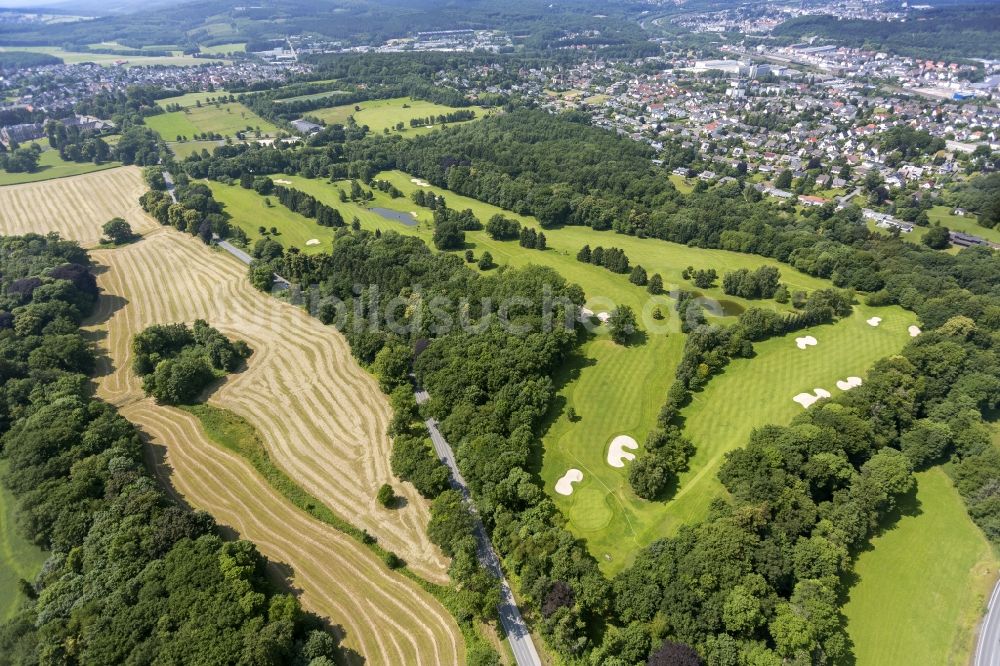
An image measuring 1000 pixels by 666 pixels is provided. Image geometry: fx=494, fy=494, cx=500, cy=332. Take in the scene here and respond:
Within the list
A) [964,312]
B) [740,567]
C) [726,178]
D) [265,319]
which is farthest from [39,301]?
[726,178]

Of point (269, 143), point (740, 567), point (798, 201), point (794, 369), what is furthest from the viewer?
point (269, 143)

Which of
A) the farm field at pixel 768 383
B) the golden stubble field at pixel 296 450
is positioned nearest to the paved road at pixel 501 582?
the golden stubble field at pixel 296 450

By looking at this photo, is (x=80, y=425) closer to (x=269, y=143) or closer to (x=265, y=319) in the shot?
(x=265, y=319)

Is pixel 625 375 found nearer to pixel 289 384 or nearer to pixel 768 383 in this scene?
pixel 768 383

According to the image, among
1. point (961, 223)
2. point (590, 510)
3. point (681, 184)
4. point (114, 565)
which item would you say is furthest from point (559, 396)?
point (961, 223)

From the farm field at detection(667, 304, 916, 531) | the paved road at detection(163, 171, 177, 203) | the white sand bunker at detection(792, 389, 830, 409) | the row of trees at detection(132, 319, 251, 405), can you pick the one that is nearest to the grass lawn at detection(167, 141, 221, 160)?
the paved road at detection(163, 171, 177, 203)

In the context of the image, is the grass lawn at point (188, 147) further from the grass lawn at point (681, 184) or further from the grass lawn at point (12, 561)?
the grass lawn at point (681, 184)

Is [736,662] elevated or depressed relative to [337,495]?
elevated
